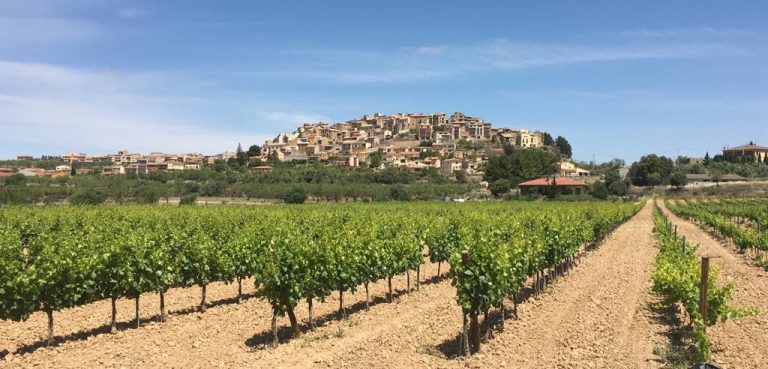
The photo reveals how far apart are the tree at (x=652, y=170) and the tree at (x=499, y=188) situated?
34.2 metres

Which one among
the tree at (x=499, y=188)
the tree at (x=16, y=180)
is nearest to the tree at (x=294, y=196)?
the tree at (x=499, y=188)

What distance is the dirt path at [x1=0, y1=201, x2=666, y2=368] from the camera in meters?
10.6

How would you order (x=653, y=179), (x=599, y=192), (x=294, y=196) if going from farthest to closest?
(x=653, y=179)
(x=599, y=192)
(x=294, y=196)

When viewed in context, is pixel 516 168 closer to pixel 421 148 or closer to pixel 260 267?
pixel 421 148

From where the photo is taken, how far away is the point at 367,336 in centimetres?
1238

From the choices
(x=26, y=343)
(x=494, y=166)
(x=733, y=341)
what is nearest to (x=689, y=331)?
(x=733, y=341)

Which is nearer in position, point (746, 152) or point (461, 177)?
point (461, 177)

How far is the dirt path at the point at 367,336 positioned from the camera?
10.6 metres

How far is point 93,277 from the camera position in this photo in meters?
12.9

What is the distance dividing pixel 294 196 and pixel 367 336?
62.8m

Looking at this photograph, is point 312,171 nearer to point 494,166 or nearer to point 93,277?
point 494,166

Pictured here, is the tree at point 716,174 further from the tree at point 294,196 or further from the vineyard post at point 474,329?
the vineyard post at point 474,329

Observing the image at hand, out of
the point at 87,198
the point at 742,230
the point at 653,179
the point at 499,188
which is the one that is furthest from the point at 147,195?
the point at 653,179

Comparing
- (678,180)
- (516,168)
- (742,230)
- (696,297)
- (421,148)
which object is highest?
(421,148)
